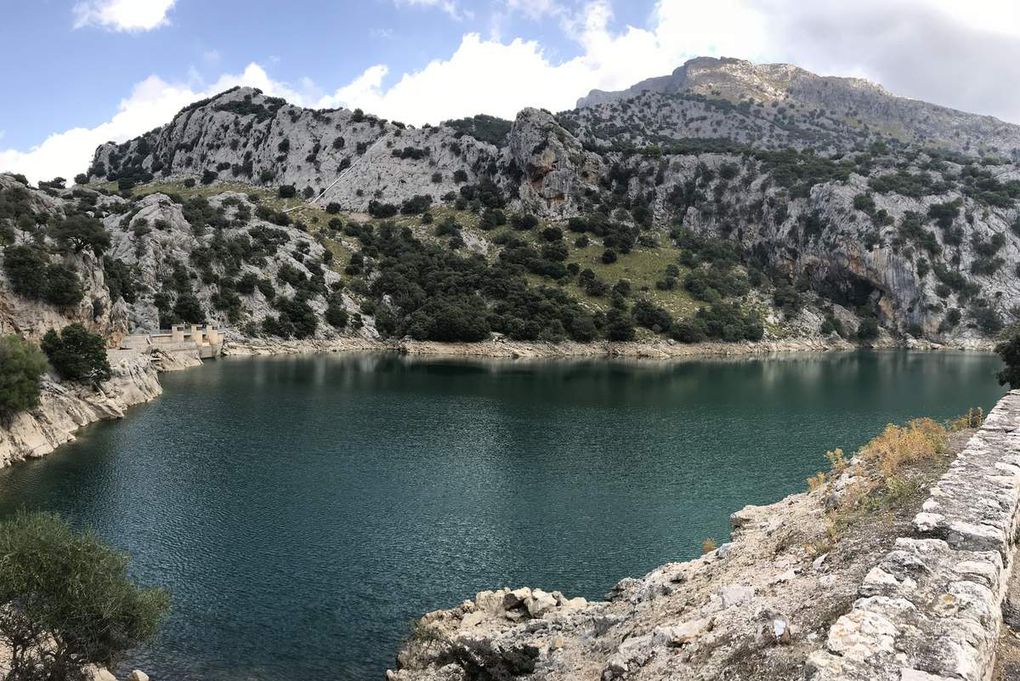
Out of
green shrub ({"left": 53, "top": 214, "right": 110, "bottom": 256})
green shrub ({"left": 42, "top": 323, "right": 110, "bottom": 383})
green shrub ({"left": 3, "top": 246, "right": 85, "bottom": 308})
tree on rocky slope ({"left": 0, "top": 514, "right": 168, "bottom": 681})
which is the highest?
green shrub ({"left": 53, "top": 214, "right": 110, "bottom": 256})

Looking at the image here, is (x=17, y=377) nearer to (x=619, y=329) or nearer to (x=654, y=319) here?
(x=619, y=329)

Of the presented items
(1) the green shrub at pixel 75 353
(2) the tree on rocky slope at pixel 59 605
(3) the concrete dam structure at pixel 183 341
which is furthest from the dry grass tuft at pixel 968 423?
(3) the concrete dam structure at pixel 183 341

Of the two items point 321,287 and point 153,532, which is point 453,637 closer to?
point 153,532

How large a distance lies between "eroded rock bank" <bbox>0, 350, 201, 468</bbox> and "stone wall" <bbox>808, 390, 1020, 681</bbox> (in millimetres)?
48297

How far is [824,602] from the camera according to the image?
38.2 feet

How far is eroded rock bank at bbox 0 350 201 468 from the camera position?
43294 millimetres

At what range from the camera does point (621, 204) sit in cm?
16975

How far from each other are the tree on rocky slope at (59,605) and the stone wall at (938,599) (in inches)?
662

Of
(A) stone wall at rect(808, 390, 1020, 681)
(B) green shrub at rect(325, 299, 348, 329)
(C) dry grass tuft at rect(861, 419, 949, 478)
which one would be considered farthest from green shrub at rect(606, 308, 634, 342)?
(A) stone wall at rect(808, 390, 1020, 681)

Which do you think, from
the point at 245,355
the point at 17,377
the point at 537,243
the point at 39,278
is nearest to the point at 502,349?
the point at 537,243

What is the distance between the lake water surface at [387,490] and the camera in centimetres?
2420

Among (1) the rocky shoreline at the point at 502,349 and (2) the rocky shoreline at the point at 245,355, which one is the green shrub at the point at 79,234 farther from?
(1) the rocky shoreline at the point at 502,349

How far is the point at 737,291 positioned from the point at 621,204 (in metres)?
41.5

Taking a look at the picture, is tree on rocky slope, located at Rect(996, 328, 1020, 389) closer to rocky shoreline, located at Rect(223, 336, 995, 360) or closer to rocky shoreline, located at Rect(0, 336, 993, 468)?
rocky shoreline, located at Rect(0, 336, 993, 468)
